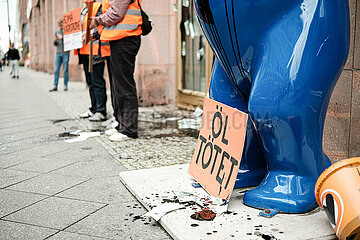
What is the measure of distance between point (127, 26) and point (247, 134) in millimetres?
1959

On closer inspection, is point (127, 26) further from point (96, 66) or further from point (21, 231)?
point (21, 231)

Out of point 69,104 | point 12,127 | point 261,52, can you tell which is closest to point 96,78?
point 12,127

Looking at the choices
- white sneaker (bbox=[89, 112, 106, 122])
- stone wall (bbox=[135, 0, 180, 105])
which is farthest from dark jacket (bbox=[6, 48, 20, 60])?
white sneaker (bbox=[89, 112, 106, 122])

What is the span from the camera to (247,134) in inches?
88.9

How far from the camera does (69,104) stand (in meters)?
7.42

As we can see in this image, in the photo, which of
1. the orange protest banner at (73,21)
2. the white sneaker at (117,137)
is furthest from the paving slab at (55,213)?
the orange protest banner at (73,21)

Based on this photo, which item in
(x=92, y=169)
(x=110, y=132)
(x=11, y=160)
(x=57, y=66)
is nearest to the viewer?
(x=92, y=169)

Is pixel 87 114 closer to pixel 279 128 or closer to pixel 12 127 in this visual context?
pixel 12 127

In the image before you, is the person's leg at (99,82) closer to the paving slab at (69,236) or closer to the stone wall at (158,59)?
the stone wall at (158,59)

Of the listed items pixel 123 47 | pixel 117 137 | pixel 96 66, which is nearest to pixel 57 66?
pixel 96 66

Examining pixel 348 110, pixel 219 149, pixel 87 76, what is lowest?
pixel 219 149

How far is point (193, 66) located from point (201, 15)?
4210 mm

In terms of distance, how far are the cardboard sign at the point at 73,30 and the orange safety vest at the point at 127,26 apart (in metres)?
1.42

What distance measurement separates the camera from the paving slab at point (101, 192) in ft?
7.75
